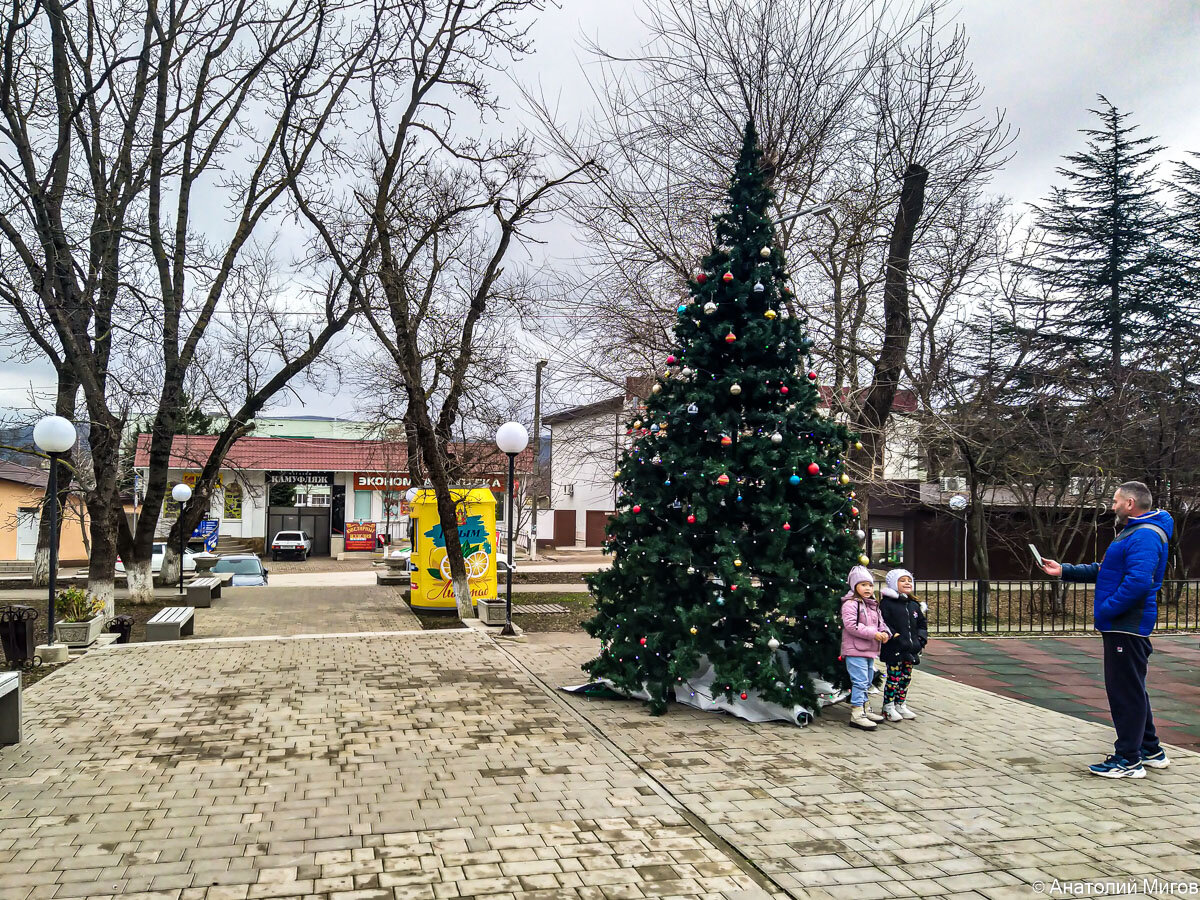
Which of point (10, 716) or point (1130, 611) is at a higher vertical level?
point (1130, 611)

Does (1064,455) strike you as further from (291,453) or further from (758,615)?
(291,453)

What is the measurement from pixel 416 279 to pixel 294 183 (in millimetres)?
2773

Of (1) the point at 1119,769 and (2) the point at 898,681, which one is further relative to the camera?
(2) the point at 898,681

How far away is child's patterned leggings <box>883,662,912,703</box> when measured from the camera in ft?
24.1

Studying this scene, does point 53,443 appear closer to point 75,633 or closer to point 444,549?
point 75,633

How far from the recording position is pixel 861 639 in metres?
6.99

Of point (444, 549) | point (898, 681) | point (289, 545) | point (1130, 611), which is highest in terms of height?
point (1130, 611)

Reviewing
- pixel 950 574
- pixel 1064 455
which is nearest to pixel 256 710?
pixel 1064 455

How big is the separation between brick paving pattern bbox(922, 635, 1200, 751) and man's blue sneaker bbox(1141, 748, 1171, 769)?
0.99m

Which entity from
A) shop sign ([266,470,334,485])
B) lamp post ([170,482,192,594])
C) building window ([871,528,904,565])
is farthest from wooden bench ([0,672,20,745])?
shop sign ([266,470,334,485])

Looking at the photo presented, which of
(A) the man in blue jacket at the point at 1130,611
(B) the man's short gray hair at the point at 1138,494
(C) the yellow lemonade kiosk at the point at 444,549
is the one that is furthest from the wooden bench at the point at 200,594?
(B) the man's short gray hair at the point at 1138,494

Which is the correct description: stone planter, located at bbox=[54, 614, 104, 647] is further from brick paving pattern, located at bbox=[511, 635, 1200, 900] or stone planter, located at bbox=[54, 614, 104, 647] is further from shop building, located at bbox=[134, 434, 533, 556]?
shop building, located at bbox=[134, 434, 533, 556]

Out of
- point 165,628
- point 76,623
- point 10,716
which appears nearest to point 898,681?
point 10,716

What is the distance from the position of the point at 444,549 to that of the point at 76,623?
297 inches
